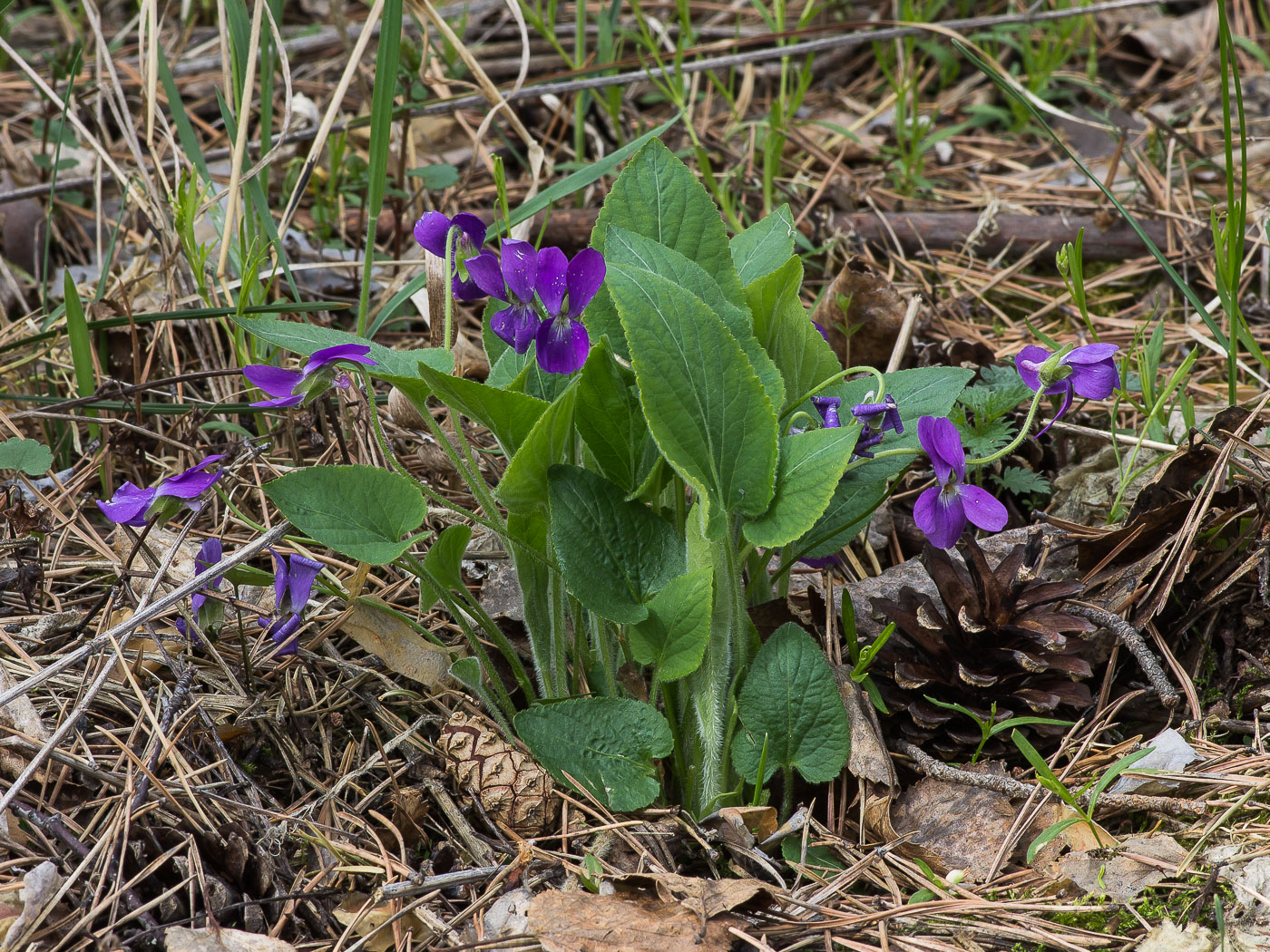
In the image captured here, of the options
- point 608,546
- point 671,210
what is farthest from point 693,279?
point 608,546

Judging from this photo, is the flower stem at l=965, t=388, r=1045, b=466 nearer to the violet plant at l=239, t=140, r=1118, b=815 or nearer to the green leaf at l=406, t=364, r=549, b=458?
the violet plant at l=239, t=140, r=1118, b=815

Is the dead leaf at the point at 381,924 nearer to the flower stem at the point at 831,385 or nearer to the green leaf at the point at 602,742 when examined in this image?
the green leaf at the point at 602,742

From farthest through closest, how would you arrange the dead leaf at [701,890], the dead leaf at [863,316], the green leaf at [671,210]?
the dead leaf at [863,316], the green leaf at [671,210], the dead leaf at [701,890]

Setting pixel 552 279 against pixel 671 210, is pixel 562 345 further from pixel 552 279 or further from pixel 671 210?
pixel 671 210

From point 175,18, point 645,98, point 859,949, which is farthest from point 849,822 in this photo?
point 175,18

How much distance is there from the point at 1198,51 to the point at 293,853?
4.07 meters

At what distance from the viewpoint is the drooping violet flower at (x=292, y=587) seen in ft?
5.04

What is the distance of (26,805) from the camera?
138cm

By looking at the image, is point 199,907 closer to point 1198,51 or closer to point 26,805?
point 26,805

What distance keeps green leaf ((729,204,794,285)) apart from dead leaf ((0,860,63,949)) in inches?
50.8

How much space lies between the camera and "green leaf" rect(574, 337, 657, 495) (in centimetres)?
146

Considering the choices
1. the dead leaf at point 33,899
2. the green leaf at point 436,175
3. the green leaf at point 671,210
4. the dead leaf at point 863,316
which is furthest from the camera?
the green leaf at point 436,175

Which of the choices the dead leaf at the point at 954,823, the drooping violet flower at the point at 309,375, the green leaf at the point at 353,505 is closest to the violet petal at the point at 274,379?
the drooping violet flower at the point at 309,375

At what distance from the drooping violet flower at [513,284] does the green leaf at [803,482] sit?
400mm
